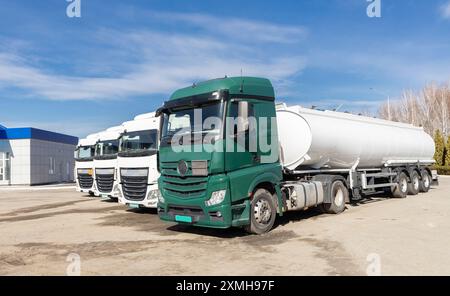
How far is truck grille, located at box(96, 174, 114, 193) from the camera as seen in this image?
14.6 meters

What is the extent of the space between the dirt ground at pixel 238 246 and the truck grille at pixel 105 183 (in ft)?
8.41

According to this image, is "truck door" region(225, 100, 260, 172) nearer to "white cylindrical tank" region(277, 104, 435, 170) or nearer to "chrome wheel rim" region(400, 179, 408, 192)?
"white cylindrical tank" region(277, 104, 435, 170)

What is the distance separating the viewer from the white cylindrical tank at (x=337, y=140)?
10.7 metres

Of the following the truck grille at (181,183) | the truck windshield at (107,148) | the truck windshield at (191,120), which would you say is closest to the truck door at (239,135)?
the truck windshield at (191,120)

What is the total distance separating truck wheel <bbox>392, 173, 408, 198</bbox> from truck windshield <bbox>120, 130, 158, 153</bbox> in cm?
1009

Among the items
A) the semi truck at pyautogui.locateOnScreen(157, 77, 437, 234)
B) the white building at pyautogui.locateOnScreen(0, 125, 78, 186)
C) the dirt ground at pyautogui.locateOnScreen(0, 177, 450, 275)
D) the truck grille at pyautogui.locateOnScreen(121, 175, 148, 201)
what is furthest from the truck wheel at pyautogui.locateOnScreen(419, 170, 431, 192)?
the white building at pyautogui.locateOnScreen(0, 125, 78, 186)

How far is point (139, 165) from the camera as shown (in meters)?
11.8

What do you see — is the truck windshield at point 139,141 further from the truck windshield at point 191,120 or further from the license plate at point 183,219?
the license plate at point 183,219

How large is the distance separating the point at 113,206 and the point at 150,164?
4.75 metres

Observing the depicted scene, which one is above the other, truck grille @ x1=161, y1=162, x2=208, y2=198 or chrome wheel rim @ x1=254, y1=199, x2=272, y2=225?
truck grille @ x1=161, y1=162, x2=208, y2=198

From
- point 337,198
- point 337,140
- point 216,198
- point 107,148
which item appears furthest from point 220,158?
point 107,148
